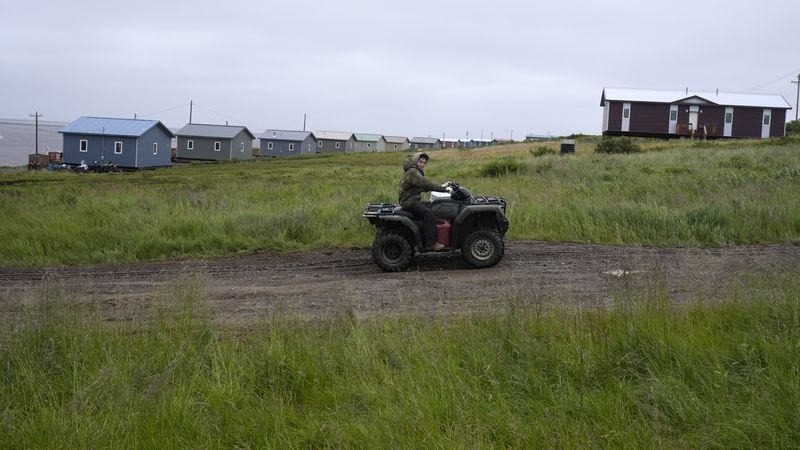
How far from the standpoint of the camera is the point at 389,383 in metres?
4.68

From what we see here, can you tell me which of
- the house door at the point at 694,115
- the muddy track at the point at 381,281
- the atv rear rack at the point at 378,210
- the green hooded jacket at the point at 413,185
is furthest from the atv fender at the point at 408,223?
the house door at the point at 694,115

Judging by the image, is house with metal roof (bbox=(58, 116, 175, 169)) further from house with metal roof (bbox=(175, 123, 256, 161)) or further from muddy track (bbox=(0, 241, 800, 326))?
muddy track (bbox=(0, 241, 800, 326))

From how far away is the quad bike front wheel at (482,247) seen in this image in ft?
33.0

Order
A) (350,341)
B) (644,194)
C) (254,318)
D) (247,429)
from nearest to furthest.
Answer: (247,429)
(350,341)
(254,318)
(644,194)

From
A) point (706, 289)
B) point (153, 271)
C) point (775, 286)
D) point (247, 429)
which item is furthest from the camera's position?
point (153, 271)

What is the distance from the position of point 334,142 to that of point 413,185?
10129 cm

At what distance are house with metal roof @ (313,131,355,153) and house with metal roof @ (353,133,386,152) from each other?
2.33m

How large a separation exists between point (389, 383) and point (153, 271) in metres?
7.10

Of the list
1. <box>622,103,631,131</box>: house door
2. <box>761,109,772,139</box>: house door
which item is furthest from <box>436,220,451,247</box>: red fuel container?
<box>761,109,772,139</box>: house door

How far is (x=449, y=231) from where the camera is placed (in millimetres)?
10156

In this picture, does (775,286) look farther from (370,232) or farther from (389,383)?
(370,232)

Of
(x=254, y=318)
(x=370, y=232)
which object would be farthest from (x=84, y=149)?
(x=254, y=318)

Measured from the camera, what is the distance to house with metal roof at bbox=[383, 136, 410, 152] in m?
130

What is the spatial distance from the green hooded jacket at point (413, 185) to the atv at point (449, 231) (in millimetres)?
214
